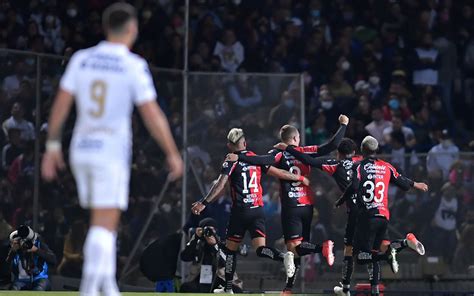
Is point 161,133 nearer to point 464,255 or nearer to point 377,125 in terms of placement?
point 464,255

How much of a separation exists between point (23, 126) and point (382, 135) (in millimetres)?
6332

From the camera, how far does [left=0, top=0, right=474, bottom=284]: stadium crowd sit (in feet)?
61.2

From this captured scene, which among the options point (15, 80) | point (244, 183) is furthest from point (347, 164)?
point (15, 80)

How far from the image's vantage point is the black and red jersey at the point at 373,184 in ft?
53.0

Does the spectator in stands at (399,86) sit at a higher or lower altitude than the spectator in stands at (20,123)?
higher

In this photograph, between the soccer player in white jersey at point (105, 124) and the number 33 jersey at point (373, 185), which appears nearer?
the soccer player in white jersey at point (105, 124)

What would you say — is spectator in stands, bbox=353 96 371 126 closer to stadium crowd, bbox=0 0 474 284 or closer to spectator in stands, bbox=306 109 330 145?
stadium crowd, bbox=0 0 474 284

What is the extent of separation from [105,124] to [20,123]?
8977mm

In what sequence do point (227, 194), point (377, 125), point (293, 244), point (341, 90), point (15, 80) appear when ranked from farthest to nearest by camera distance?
point (341, 90), point (377, 125), point (227, 194), point (15, 80), point (293, 244)

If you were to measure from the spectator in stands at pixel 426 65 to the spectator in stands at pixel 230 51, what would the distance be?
9.94 feet

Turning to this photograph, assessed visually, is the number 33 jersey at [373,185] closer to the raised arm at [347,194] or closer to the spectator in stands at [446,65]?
the raised arm at [347,194]

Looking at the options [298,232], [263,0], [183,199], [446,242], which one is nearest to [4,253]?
[183,199]

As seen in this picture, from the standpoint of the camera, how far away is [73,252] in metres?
18.9

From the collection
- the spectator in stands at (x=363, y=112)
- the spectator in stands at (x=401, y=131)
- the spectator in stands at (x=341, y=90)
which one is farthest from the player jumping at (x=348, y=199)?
the spectator in stands at (x=341, y=90)
